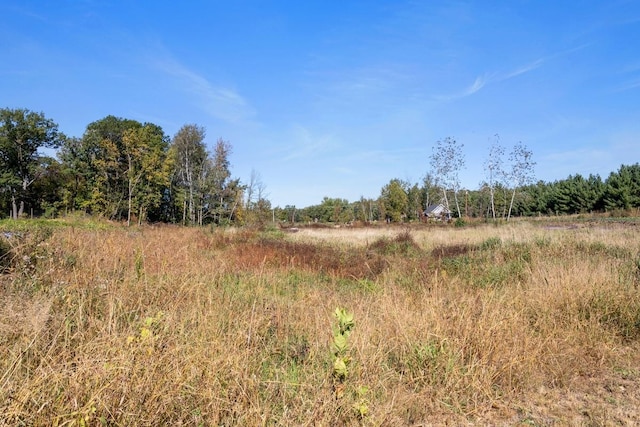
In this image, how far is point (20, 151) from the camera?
134 feet

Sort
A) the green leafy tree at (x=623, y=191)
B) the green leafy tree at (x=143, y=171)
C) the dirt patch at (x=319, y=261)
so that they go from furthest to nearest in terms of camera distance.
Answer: the green leafy tree at (x=623, y=191) < the green leafy tree at (x=143, y=171) < the dirt patch at (x=319, y=261)

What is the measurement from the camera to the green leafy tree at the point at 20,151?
129 ft

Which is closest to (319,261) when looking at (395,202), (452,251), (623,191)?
(452,251)

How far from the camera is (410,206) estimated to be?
70.1 m

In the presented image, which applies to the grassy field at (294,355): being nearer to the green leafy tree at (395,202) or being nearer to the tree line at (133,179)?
the tree line at (133,179)

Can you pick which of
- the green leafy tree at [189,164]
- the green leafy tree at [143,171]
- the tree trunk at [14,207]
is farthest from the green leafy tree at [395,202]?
the tree trunk at [14,207]

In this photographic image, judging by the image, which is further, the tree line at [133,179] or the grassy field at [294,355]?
the tree line at [133,179]

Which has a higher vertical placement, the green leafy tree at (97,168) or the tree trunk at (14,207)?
the green leafy tree at (97,168)

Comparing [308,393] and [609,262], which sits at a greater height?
[609,262]

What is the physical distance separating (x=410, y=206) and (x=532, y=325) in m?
67.9

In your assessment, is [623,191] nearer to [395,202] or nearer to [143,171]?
[395,202]

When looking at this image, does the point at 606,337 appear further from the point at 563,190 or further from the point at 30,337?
the point at 563,190

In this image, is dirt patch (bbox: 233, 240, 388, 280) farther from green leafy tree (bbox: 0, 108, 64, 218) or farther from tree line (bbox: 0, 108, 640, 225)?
green leafy tree (bbox: 0, 108, 64, 218)

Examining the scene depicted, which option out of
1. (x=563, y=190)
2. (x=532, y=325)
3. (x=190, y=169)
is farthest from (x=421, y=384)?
(x=563, y=190)
